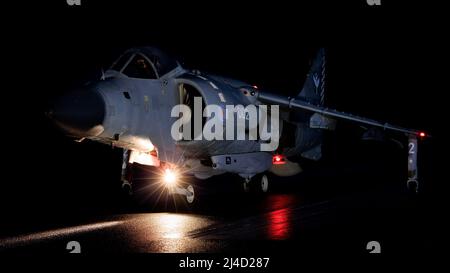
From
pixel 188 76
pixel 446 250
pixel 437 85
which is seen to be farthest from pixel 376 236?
pixel 437 85

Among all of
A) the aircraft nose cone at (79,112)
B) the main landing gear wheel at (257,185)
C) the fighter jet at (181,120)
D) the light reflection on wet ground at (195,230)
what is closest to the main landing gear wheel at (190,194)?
the fighter jet at (181,120)

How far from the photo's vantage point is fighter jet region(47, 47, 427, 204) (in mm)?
9188

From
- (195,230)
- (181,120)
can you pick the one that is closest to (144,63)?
(181,120)

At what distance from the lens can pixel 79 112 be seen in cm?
865

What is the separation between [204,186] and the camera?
55.3 feet

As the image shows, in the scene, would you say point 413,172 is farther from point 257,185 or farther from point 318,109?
point 257,185

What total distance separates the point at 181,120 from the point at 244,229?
318 cm

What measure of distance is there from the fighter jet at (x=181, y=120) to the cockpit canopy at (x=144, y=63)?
0.8 inches

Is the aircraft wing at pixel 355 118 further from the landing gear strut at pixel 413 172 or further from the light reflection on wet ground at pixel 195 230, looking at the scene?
the light reflection on wet ground at pixel 195 230

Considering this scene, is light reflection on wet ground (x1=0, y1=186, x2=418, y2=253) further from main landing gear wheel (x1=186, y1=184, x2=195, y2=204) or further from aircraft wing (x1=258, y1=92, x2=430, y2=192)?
aircraft wing (x1=258, y1=92, x2=430, y2=192)

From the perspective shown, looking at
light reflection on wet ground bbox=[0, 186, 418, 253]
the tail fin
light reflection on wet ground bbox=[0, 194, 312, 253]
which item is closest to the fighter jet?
light reflection on wet ground bbox=[0, 186, 418, 253]

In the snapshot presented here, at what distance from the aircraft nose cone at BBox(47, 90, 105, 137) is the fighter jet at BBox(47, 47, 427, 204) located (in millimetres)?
16

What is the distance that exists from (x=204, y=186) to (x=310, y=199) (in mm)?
4952

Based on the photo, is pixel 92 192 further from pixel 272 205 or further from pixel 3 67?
pixel 3 67
